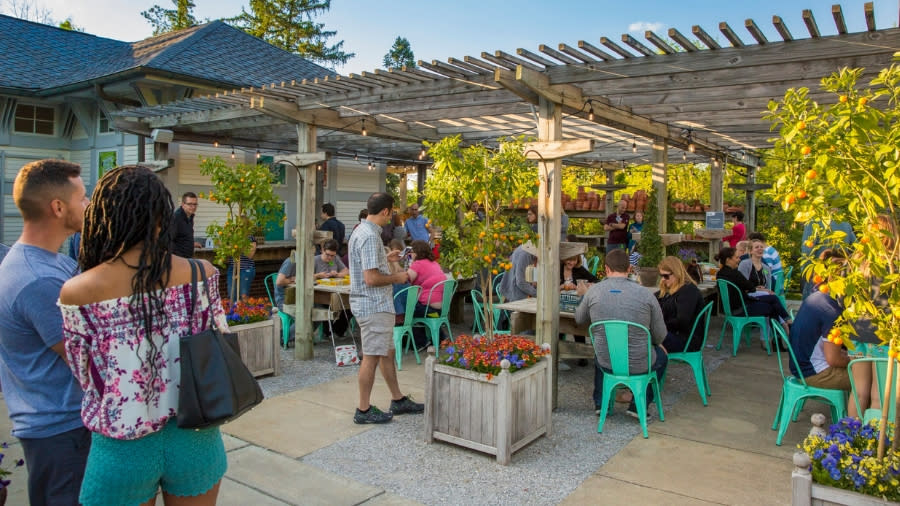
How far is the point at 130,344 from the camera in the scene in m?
1.77

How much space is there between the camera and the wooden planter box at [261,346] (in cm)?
610

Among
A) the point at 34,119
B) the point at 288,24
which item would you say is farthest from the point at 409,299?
the point at 288,24

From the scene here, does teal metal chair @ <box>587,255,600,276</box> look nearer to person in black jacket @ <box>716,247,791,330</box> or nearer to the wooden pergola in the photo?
the wooden pergola

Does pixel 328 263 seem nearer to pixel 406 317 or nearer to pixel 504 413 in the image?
pixel 406 317

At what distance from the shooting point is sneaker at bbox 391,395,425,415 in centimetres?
499

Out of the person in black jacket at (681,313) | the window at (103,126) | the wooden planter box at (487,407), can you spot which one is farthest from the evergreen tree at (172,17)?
the wooden planter box at (487,407)

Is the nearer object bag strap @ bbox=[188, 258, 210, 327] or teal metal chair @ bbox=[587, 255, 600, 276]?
bag strap @ bbox=[188, 258, 210, 327]

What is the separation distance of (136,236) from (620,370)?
3.74 meters

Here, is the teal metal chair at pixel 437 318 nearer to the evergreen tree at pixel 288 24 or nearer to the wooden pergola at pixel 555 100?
the wooden pergola at pixel 555 100

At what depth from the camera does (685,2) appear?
40.0m

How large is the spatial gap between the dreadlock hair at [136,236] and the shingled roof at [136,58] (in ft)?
32.7

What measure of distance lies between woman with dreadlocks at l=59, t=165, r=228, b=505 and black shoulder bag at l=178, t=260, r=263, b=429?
6 cm

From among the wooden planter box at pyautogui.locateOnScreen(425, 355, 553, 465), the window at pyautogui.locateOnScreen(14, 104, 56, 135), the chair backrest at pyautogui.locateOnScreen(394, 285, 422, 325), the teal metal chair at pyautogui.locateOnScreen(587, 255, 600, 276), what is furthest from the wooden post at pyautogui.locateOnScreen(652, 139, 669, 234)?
the window at pyautogui.locateOnScreen(14, 104, 56, 135)

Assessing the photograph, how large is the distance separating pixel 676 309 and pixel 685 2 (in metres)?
40.2
